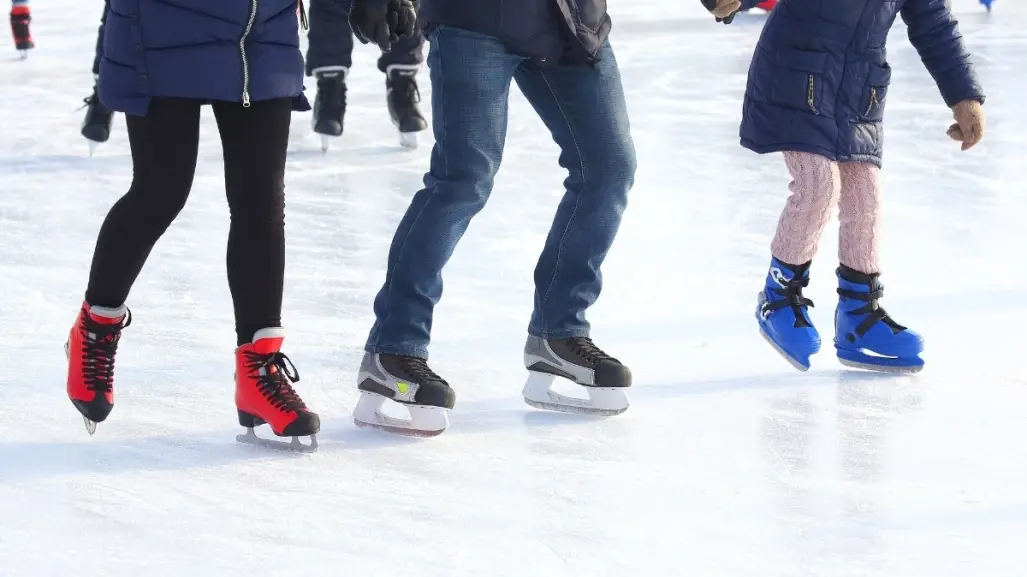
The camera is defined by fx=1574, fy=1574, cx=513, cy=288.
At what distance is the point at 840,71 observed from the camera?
297cm

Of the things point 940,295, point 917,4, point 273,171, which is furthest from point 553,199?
point 273,171

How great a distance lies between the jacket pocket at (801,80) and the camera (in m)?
2.97

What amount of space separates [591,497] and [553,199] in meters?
2.47

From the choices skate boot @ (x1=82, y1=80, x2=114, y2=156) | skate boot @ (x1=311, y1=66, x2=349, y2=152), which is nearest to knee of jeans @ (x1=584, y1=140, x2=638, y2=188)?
skate boot @ (x1=311, y1=66, x2=349, y2=152)

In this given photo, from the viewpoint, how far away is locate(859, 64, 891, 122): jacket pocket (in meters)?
3.00

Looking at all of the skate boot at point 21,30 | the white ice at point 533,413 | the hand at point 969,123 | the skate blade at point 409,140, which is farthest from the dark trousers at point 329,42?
the skate boot at point 21,30

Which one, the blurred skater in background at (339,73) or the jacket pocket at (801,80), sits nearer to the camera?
the jacket pocket at (801,80)

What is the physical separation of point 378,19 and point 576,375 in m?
0.73

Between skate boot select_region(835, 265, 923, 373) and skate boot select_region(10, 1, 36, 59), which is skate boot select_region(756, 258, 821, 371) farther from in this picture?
skate boot select_region(10, 1, 36, 59)

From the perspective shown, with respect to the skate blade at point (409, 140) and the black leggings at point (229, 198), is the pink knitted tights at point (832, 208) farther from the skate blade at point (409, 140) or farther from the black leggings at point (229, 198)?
the skate blade at point (409, 140)

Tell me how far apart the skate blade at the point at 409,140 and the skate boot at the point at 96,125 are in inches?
40.4

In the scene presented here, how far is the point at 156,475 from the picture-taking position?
246cm

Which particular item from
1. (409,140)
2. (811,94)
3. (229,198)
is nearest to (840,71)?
(811,94)

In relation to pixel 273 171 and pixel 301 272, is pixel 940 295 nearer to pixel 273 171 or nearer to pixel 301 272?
pixel 301 272
